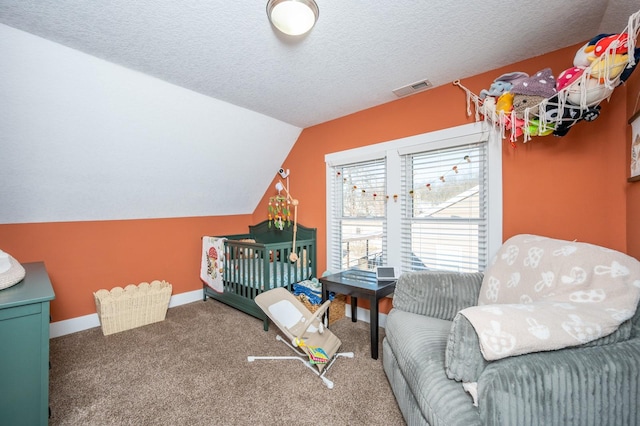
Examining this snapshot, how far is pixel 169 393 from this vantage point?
178 cm

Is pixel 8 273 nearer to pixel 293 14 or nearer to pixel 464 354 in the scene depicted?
pixel 293 14

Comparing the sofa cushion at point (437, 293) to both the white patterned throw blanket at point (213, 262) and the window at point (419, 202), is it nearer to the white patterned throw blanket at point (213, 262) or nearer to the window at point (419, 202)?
the window at point (419, 202)

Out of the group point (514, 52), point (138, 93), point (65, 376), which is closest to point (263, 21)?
point (138, 93)

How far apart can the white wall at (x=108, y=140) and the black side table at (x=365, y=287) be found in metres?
1.86

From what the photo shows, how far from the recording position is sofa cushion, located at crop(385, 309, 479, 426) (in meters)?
1.06

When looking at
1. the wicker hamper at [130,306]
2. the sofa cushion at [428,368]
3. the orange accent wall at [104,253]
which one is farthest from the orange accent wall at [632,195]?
the orange accent wall at [104,253]

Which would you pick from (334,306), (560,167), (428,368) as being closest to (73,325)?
(334,306)

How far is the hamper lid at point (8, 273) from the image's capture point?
1.43 m

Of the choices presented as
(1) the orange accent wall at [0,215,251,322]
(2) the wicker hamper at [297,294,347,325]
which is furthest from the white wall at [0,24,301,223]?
(2) the wicker hamper at [297,294,347,325]

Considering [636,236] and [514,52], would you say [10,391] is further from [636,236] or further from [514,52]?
[514,52]

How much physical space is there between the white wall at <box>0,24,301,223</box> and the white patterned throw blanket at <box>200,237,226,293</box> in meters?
0.54

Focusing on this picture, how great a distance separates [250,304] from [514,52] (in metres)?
3.16

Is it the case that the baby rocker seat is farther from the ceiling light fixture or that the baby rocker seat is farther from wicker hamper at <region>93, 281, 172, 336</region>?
the ceiling light fixture

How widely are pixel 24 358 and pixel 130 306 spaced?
159cm
